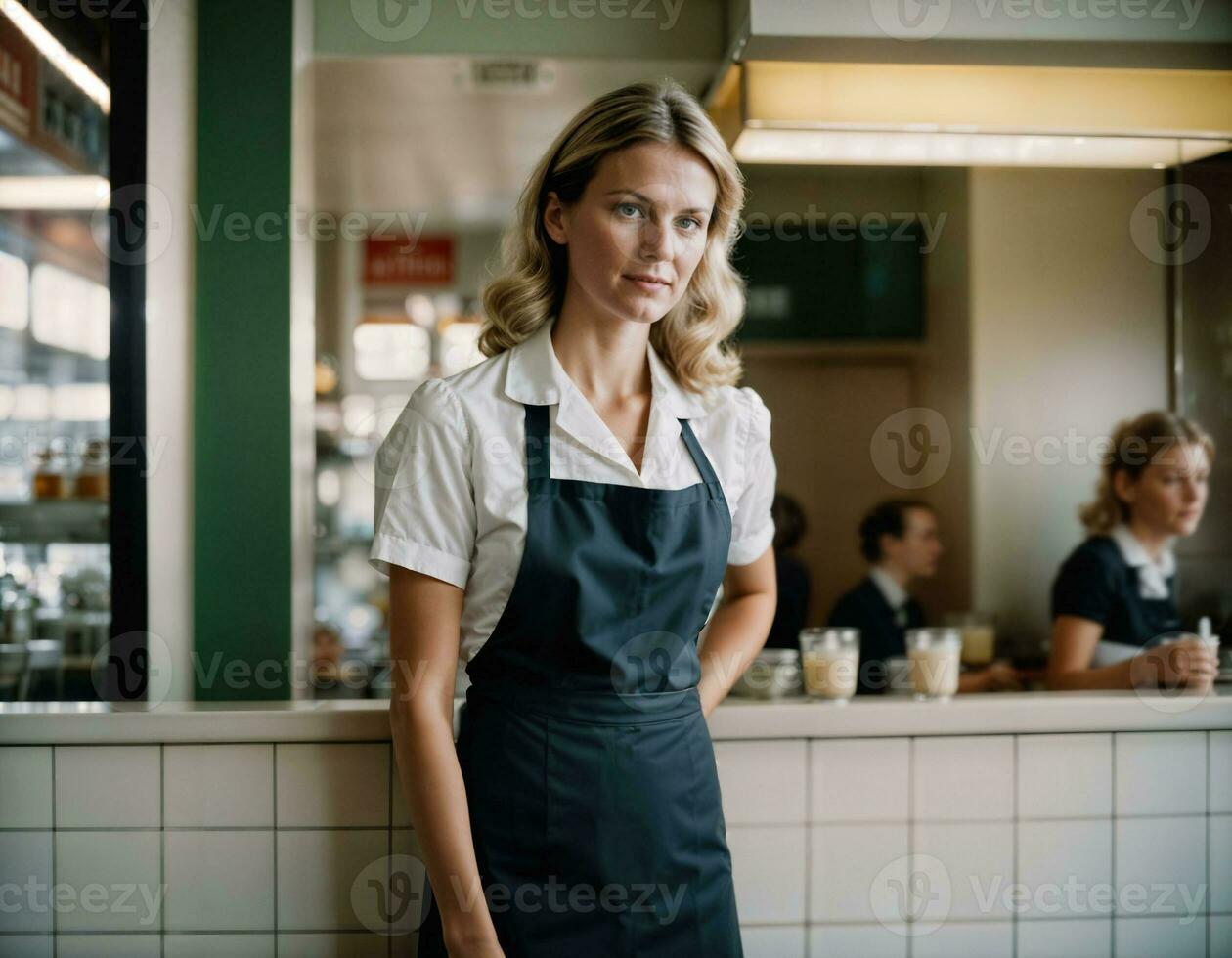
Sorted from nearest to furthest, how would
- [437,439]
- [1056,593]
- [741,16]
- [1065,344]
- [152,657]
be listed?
[437,439], [152,657], [741,16], [1056,593], [1065,344]

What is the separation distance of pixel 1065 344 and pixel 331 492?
4.24 m

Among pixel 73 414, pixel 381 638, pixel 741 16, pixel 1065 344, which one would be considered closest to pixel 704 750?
pixel 741 16

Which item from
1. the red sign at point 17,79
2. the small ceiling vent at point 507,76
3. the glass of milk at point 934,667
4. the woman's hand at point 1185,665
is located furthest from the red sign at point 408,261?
the woman's hand at point 1185,665

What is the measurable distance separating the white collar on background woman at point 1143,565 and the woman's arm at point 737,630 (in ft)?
4.27

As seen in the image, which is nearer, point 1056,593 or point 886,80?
point 886,80

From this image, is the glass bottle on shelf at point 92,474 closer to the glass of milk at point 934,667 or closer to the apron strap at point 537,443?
the apron strap at point 537,443

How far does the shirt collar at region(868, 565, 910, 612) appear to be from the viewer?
305 cm

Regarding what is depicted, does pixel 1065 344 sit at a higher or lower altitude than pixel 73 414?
higher

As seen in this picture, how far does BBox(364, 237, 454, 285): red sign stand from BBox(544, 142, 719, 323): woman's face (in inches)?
200

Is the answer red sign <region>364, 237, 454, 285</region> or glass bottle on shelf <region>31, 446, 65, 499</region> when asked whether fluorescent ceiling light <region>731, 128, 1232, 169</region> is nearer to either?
glass bottle on shelf <region>31, 446, 65, 499</region>

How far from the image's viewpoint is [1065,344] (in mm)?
3668

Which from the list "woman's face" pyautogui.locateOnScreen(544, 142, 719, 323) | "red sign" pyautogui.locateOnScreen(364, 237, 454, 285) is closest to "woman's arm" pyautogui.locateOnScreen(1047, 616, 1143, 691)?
"woman's face" pyautogui.locateOnScreen(544, 142, 719, 323)

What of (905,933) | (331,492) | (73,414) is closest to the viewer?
(905,933)

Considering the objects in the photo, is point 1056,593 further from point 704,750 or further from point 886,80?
point 704,750
